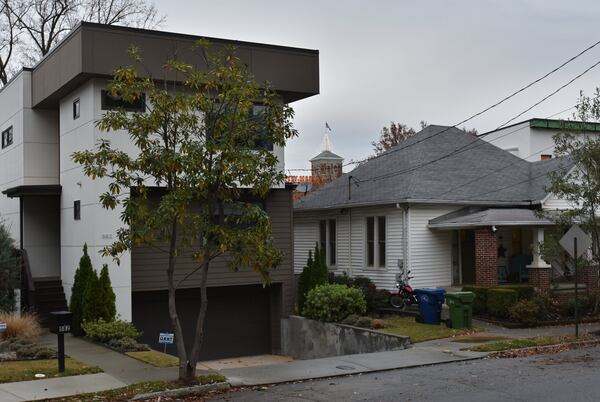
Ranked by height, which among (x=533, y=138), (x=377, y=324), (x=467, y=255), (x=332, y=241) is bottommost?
(x=377, y=324)

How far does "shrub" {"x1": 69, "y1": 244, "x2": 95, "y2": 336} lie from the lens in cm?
1873

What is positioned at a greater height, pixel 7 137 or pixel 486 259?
pixel 7 137

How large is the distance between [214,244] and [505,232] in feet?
56.8

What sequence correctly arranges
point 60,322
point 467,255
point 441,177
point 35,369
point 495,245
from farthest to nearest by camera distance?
point 441,177
point 467,255
point 495,245
point 35,369
point 60,322

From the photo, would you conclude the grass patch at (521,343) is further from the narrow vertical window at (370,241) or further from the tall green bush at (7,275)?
the tall green bush at (7,275)

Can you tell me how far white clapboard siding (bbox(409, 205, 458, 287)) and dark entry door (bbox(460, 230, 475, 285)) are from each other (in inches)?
36.0

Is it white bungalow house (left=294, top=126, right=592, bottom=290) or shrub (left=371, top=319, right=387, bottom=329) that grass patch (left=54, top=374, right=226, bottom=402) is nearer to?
shrub (left=371, top=319, right=387, bottom=329)

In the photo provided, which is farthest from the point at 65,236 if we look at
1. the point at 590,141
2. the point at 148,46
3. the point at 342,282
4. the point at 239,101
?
the point at 590,141

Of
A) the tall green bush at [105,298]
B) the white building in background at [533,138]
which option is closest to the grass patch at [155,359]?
the tall green bush at [105,298]

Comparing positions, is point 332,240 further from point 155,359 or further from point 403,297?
point 155,359

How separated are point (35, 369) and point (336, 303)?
9.90 metres

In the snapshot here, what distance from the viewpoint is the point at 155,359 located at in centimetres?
1480

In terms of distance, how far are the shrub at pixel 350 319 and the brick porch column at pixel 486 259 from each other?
4.52 m

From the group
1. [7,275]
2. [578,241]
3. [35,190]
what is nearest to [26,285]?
[7,275]
